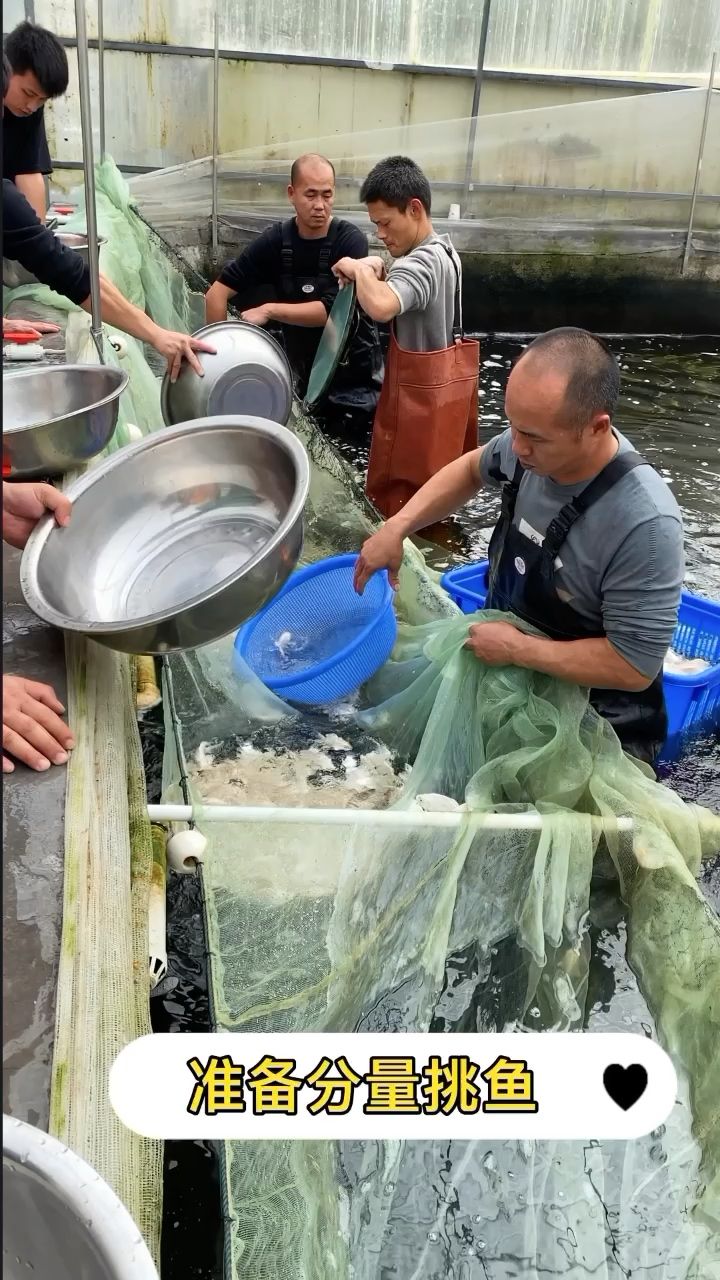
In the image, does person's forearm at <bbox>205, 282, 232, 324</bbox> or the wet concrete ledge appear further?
person's forearm at <bbox>205, 282, 232, 324</bbox>

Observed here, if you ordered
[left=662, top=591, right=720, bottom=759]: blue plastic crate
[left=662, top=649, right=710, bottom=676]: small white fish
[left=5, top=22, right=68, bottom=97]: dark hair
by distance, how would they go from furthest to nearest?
[left=5, top=22, right=68, bottom=97]: dark hair, [left=662, top=649, right=710, bottom=676]: small white fish, [left=662, top=591, right=720, bottom=759]: blue plastic crate

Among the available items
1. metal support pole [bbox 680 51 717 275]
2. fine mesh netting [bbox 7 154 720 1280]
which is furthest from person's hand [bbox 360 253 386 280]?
metal support pole [bbox 680 51 717 275]

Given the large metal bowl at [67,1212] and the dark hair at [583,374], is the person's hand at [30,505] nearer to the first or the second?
the dark hair at [583,374]

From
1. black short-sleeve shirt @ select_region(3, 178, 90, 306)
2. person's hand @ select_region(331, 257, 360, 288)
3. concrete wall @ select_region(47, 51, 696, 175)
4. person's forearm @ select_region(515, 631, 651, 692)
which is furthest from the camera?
concrete wall @ select_region(47, 51, 696, 175)

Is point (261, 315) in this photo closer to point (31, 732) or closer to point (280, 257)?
point (280, 257)

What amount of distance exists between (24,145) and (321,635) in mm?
3825

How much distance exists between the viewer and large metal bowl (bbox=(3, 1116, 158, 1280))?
841mm

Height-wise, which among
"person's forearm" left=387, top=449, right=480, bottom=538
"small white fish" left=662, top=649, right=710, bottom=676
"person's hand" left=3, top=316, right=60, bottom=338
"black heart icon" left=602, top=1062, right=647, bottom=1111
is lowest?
"small white fish" left=662, top=649, right=710, bottom=676

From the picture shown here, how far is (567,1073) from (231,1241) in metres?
0.66

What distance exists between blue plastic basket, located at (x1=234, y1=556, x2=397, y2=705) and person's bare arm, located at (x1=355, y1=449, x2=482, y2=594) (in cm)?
10

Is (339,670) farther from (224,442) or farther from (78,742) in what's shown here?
(78,742)

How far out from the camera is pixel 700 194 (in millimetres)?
11781

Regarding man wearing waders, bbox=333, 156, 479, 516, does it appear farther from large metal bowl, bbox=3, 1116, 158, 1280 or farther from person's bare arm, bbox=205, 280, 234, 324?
large metal bowl, bbox=3, 1116, 158, 1280

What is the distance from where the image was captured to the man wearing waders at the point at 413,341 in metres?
4.46
